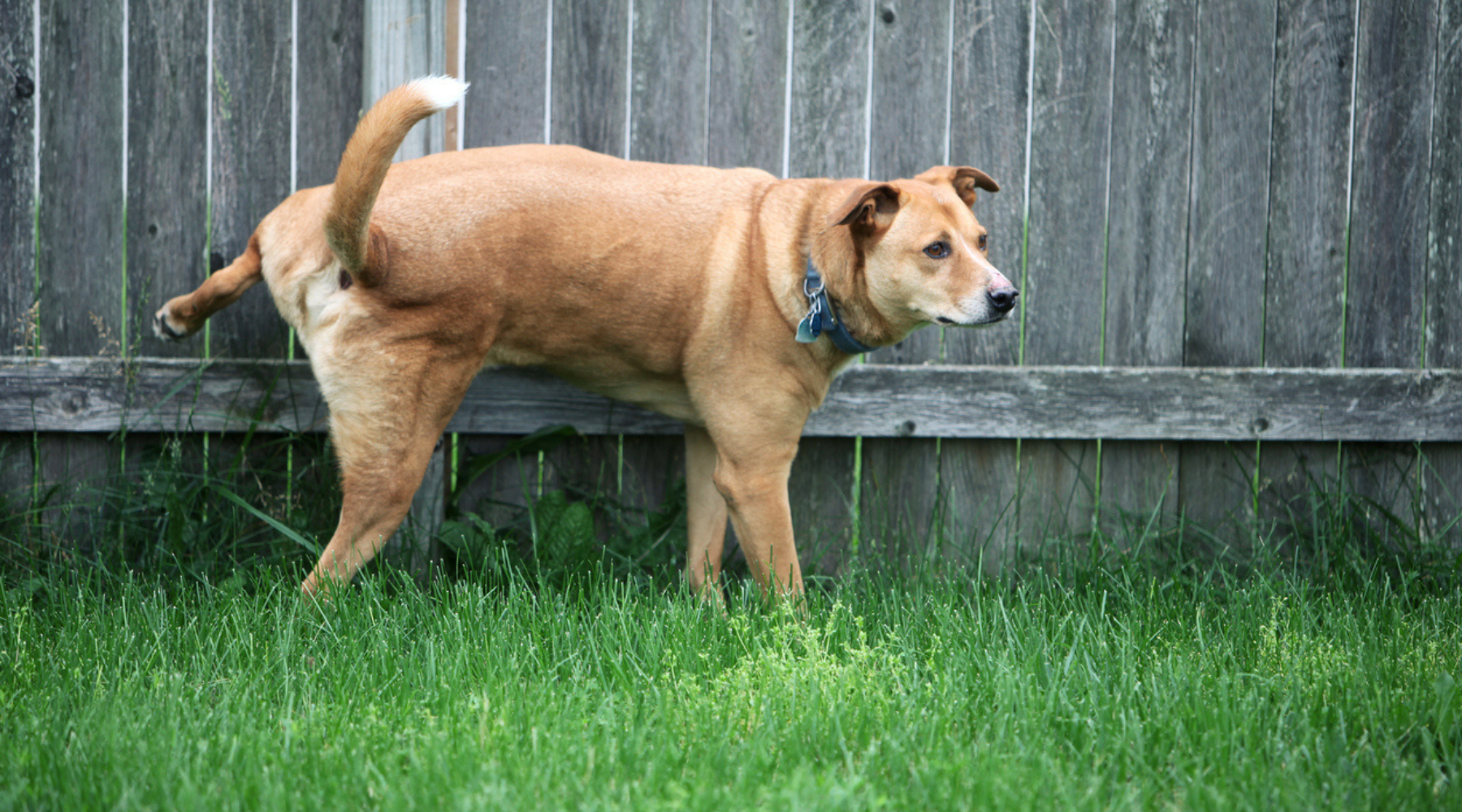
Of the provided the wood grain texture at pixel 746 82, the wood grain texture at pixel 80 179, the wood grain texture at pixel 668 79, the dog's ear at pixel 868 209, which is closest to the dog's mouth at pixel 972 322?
the dog's ear at pixel 868 209

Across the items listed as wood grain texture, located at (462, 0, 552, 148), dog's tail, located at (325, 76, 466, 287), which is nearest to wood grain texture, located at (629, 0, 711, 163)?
wood grain texture, located at (462, 0, 552, 148)

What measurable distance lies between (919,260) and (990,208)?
0.87 metres

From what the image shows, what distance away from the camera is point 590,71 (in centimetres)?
358

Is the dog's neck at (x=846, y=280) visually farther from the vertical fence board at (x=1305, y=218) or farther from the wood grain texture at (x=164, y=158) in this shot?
the wood grain texture at (x=164, y=158)

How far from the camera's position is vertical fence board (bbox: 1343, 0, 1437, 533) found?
389cm

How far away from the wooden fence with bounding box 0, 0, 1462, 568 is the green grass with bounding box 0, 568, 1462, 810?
30.2 inches

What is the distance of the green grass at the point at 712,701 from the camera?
6.30 feet

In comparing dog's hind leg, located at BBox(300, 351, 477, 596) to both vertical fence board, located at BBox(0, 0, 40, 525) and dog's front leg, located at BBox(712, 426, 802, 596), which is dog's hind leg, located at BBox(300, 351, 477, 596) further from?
vertical fence board, located at BBox(0, 0, 40, 525)

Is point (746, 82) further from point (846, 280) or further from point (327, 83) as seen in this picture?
point (327, 83)

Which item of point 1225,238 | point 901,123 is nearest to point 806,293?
point 901,123

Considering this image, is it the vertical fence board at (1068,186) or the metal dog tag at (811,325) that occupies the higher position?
the vertical fence board at (1068,186)

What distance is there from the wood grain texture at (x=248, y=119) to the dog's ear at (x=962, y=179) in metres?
2.11

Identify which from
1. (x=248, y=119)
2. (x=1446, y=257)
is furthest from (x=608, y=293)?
(x=1446, y=257)

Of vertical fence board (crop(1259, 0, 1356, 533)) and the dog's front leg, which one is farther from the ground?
vertical fence board (crop(1259, 0, 1356, 533))
